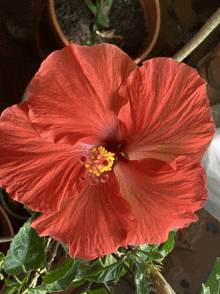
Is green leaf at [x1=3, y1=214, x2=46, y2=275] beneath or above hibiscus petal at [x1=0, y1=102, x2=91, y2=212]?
beneath

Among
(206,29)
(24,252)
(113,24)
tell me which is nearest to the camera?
(206,29)

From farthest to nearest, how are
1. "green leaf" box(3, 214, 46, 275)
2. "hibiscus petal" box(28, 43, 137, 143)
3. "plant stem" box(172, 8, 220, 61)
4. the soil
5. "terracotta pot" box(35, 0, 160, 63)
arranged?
the soil → "terracotta pot" box(35, 0, 160, 63) → "green leaf" box(3, 214, 46, 275) → "plant stem" box(172, 8, 220, 61) → "hibiscus petal" box(28, 43, 137, 143)

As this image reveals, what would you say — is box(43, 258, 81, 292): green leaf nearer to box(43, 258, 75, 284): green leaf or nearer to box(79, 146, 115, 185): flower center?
box(43, 258, 75, 284): green leaf

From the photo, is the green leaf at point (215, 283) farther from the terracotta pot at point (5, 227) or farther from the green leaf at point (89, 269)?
the terracotta pot at point (5, 227)

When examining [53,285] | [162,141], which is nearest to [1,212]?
[53,285]

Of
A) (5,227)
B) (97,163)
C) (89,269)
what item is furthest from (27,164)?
(5,227)

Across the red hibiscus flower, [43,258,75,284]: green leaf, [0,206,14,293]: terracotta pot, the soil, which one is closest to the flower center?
the red hibiscus flower

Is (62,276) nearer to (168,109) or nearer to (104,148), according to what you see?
(104,148)

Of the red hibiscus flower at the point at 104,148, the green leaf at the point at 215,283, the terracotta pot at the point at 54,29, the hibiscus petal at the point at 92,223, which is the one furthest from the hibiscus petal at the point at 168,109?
the terracotta pot at the point at 54,29
